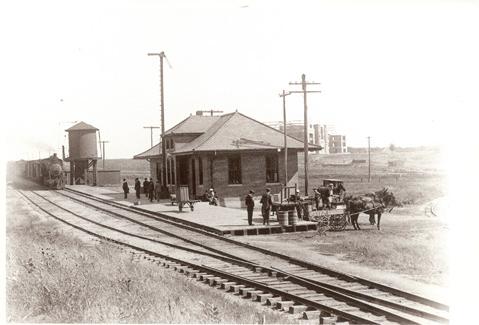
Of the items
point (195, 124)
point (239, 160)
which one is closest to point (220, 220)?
point (239, 160)

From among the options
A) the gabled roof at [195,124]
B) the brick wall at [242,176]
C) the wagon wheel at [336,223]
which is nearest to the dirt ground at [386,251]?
the wagon wheel at [336,223]

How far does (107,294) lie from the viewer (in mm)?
10711

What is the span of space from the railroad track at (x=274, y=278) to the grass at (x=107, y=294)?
1.98ft

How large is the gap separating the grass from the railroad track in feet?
1.98

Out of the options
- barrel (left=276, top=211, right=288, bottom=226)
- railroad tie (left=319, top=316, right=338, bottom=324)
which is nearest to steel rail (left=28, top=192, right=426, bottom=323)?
railroad tie (left=319, top=316, right=338, bottom=324)

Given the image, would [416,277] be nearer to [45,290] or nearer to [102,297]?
[102,297]

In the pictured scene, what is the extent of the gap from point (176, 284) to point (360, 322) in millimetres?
4494

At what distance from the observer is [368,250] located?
50.6 ft

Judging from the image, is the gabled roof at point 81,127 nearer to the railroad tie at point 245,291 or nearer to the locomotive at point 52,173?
the locomotive at point 52,173

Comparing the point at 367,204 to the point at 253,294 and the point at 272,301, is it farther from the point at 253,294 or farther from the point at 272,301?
the point at 272,301

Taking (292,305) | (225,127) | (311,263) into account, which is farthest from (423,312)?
(225,127)

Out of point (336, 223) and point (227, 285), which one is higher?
point (336, 223)

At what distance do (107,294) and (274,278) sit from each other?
377 cm

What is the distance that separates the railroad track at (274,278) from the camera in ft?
31.2
